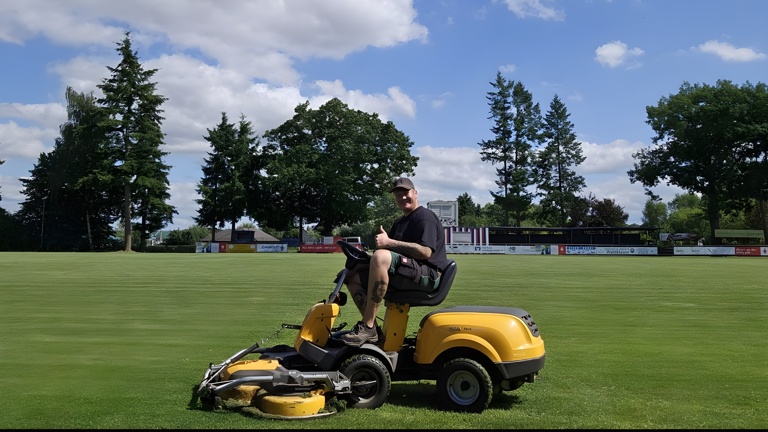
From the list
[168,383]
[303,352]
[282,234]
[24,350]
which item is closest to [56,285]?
[24,350]

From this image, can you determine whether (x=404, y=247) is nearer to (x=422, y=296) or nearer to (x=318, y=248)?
(x=422, y=296)

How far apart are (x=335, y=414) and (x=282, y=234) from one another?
298ft

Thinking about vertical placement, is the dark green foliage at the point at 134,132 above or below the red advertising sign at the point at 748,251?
above

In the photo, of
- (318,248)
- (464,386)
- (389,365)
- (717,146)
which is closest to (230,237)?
(318,248)

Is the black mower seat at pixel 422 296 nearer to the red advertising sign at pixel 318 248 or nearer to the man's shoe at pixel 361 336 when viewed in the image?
the man's shoe at pixel 361 336

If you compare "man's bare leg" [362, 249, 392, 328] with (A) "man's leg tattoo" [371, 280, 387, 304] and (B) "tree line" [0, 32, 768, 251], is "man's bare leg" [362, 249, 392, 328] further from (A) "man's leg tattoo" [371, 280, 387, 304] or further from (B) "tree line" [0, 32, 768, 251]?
(B) "tree line" [0, 32, 768, 251]

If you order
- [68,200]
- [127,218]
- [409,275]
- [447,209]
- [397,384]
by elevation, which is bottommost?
[397,384]

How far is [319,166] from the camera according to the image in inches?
3187

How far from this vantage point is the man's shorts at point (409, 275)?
17.7ft

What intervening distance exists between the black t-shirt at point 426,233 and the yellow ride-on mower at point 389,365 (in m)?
0.17

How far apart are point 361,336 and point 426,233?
1110 millimetres

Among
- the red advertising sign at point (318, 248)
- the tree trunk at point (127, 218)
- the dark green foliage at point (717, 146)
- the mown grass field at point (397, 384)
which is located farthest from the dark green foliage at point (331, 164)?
the mown grass field at point (397, 384)

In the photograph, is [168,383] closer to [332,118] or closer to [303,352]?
[303,352]

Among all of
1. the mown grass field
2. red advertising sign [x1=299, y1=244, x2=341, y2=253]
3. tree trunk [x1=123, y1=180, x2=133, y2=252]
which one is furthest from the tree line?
the mown grass field
